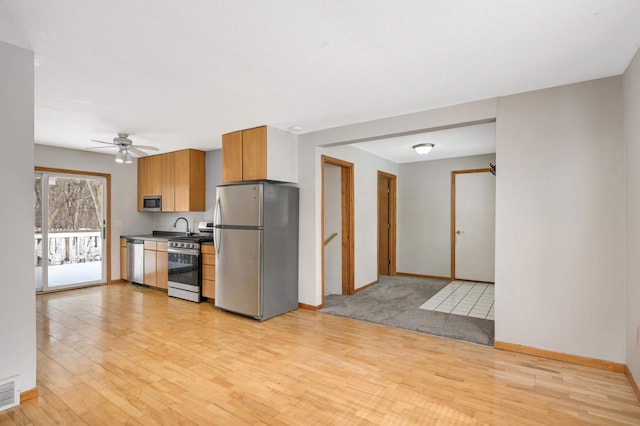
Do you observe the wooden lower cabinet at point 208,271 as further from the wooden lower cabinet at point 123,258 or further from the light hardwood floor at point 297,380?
the wooden lower cabinet at point 123,258

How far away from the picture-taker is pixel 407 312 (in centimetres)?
416

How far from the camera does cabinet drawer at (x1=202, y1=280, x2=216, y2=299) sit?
180 inches

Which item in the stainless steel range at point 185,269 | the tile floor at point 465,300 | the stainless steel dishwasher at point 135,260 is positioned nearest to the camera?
the tile floor at point 465,300

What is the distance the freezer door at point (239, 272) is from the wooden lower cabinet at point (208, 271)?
33 centimetres

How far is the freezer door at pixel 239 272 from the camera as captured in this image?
3.85 meters

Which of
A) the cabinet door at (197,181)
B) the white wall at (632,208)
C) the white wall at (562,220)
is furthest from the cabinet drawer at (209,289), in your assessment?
the white wall at (632,208)

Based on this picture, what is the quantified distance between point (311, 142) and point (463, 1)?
2793 mm

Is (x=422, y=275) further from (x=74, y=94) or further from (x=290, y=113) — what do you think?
(x=74, y=94)

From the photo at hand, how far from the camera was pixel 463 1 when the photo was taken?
1.67m

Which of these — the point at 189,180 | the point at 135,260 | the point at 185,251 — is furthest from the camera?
the point at 135,260

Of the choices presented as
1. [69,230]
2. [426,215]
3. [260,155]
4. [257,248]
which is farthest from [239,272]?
[426,215]

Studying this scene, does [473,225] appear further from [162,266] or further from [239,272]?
[162,266]

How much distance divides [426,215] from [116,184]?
6.17 metres

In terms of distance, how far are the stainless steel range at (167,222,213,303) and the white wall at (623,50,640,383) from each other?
4716 millimetres
